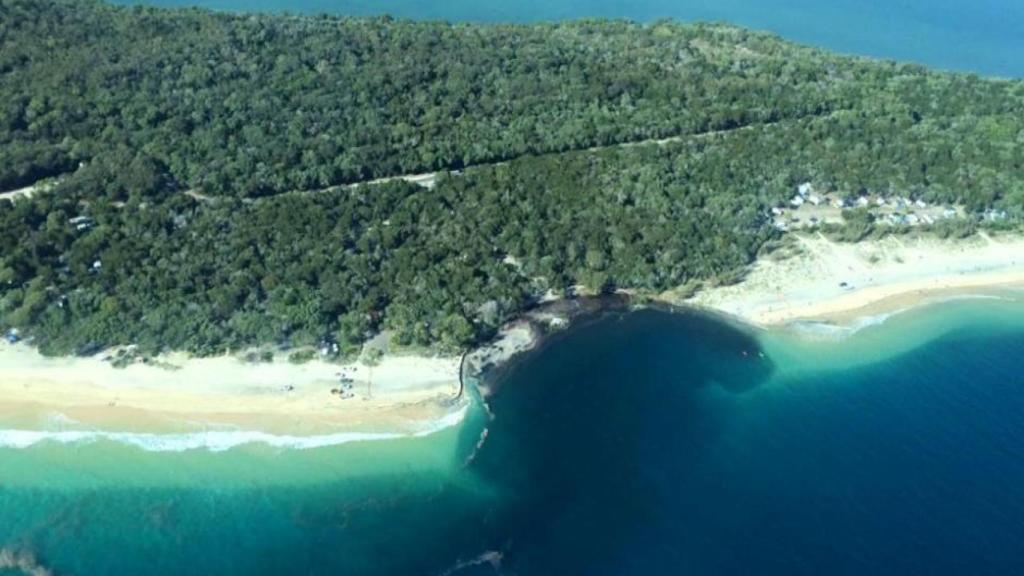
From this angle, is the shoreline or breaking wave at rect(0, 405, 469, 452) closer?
breaking wave at rect(0, 405, 469, 452)

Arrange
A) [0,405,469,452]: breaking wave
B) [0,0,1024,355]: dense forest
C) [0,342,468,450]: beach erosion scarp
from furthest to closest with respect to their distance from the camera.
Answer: [0,0,1024,355]: dense forest → [0,342,468,450]: beach erosion scarp → [0,405,469,452]: breaking wave

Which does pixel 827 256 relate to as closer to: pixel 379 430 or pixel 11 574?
pixel 379 430

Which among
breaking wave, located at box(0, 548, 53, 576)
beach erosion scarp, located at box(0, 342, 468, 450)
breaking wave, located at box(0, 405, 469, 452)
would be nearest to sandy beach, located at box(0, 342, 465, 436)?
beach erosion scarp, located at box(0, 342, 468, 450)

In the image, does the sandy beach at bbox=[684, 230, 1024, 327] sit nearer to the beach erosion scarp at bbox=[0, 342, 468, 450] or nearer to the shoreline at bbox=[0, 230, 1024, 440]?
the shoreline at bbox=[0, 230, 1024, 440]

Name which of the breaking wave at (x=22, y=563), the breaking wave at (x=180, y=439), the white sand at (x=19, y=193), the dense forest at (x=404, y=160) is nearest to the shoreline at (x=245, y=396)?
the breaking wave at (x=180, y=439)

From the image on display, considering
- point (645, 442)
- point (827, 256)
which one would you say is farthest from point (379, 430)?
point (827, 256)

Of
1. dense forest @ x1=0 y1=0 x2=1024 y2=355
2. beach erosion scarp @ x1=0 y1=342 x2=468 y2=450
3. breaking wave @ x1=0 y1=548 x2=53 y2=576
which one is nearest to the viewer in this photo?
breaking wave @ x1=0 y1=548 x2=53 y2=576

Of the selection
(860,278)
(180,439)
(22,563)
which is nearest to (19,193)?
(180,439)
